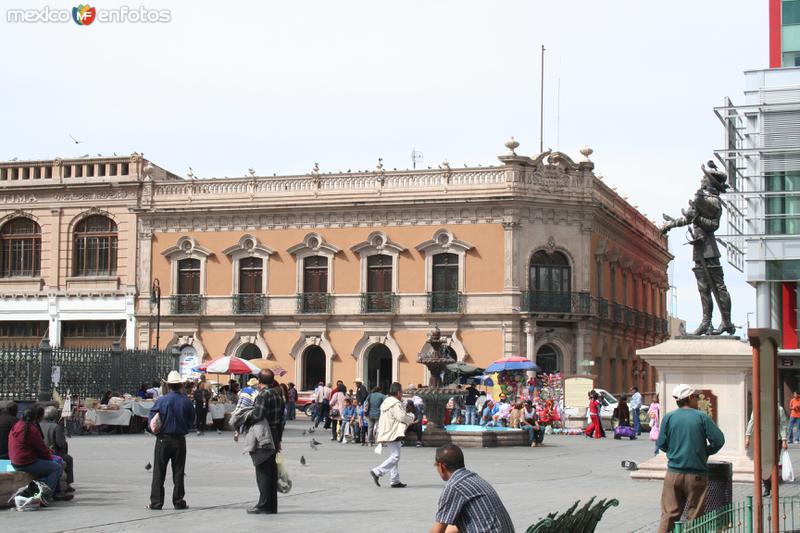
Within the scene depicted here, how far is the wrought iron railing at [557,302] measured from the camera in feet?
150

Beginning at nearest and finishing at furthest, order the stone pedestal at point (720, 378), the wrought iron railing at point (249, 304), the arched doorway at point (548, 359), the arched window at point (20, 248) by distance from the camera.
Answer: the stone pedestal at point (720, 378)
the arched doorway at point (548, 359)
the wrought iron railing at point (249, 304)
the arched window at point (20, 248)

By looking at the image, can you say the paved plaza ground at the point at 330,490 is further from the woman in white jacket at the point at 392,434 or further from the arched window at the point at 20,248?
the arched window at the point at 20,248

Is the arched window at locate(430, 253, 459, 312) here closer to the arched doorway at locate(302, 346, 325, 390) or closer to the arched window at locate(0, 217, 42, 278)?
the arched doorway at locate(302, 346, 325, 390)

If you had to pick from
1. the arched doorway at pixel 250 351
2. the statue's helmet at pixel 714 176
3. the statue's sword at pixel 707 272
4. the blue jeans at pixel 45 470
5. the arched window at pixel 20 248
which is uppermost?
the arched window at pixel 20 248

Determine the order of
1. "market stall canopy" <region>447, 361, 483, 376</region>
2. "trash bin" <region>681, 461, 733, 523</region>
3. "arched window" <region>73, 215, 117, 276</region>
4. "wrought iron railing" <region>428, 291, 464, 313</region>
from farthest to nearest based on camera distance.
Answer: "arched window" <region>73, 215, 117, 276</region>, "wrought iron railing" <region>428, 291, 464, 313</region>, "market stall canopy" <region>447, 361, 483, 376</region>, "trash bin" <region>681, 461, 733, 523</region>

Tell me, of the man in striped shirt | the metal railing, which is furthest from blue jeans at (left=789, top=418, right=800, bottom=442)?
the man in striped shirt

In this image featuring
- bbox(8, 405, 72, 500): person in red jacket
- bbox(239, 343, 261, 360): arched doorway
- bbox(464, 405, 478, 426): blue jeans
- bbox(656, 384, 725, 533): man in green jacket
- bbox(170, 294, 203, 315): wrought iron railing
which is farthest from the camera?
bbox(170, 294, 203, 315): wrought iron railing

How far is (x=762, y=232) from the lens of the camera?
43531 millimetres

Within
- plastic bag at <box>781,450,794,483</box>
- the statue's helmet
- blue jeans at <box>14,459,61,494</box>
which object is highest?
the statue's helmet

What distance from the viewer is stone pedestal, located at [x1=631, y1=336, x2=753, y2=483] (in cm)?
1667

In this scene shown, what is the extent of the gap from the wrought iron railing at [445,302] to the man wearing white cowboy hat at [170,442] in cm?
3260

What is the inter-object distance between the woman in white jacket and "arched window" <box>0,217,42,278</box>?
36276 mm

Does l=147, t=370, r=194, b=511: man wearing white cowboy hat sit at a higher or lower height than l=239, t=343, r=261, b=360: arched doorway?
lower

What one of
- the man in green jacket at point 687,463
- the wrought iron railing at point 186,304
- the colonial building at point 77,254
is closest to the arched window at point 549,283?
the wrought iron railing at point 186,304
